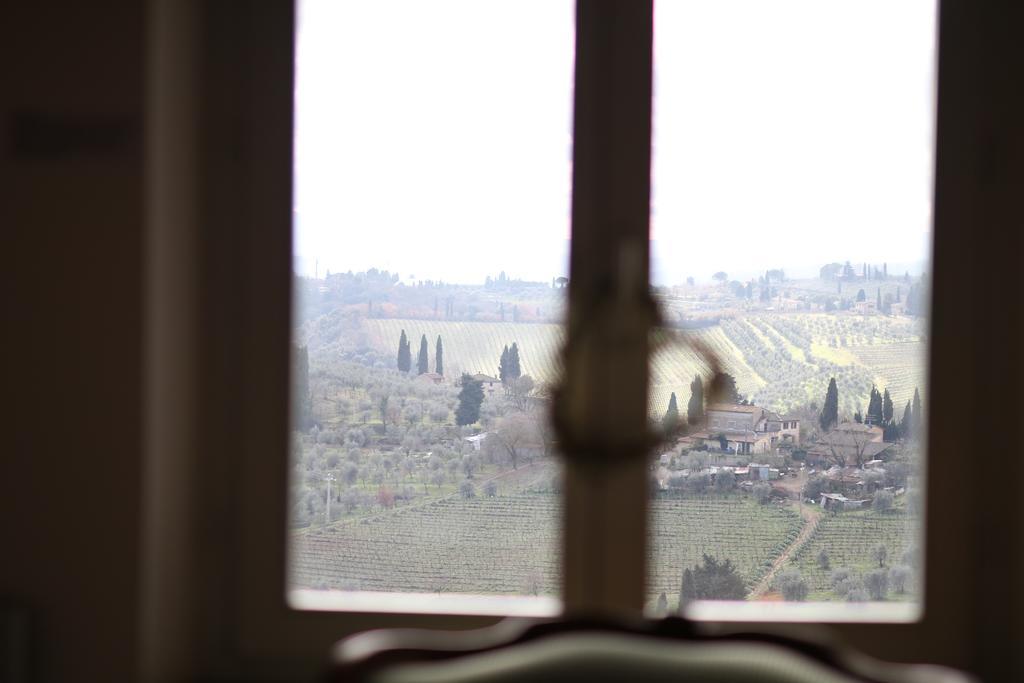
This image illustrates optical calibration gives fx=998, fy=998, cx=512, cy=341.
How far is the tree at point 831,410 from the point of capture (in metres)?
1.78

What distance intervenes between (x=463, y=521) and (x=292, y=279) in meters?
0.54

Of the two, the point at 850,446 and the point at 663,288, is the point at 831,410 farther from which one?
the point at 663,288

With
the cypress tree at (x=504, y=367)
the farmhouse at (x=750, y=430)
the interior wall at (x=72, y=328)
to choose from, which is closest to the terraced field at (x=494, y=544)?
the farmhouse at (x=750, y=430)

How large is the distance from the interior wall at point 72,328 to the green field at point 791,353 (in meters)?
0.60

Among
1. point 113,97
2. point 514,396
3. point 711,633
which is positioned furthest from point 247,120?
point 711,633

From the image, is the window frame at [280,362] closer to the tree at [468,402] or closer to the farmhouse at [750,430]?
the farmhouse at [750,430]

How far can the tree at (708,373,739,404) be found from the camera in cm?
174

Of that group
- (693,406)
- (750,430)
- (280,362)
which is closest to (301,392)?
(280,362)

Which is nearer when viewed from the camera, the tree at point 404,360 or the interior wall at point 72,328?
the interior wall at point 72,328

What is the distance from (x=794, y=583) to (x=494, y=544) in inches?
21.5

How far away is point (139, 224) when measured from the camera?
1.54 metres

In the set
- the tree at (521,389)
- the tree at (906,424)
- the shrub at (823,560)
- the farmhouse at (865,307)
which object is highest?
the farmhouse at (865,307)

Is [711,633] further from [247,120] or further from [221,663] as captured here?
[247,120]

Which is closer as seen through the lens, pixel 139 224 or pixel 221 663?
pixel 139 224
